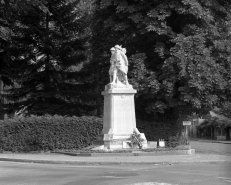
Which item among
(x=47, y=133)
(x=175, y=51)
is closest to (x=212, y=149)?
(x=175, y=51)

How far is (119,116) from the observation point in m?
27.9

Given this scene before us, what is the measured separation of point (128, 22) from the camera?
1383 inches

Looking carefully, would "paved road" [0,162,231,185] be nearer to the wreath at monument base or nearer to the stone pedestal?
the wreath at monument base

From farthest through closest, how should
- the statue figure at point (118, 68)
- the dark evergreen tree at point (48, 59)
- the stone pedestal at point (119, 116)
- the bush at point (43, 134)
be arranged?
the dark evergreen tree at point (48, 59)
the bush at point (43, 134)
the statue figure at point (118, 68)
the stone pedestal at point (119, 116)

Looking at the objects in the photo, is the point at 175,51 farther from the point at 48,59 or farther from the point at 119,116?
the point at 48,59

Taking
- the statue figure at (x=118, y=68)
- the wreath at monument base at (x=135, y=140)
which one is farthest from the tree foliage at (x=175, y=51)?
the wreath at monument base at (x=135, y=140)

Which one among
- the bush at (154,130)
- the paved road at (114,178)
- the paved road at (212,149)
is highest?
the bush at (154,130)

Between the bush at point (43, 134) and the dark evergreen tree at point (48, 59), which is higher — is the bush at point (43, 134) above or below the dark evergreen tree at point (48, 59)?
below

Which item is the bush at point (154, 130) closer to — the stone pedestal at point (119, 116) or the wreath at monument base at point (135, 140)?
the stone pedestal at point (119, 116)

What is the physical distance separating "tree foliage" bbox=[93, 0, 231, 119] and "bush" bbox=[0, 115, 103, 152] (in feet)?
14.9

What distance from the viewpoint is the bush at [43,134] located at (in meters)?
30.8

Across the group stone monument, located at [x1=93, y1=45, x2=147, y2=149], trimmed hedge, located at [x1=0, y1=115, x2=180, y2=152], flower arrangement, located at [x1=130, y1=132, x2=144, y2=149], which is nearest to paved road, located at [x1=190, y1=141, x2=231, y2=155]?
flower arrangement, located at [x1=130, y1=132, x2=144, y2=149]

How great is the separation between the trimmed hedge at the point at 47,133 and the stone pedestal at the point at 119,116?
3733 millimetres

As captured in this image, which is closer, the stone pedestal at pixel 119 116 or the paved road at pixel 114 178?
the paved road at pixel 114 178
